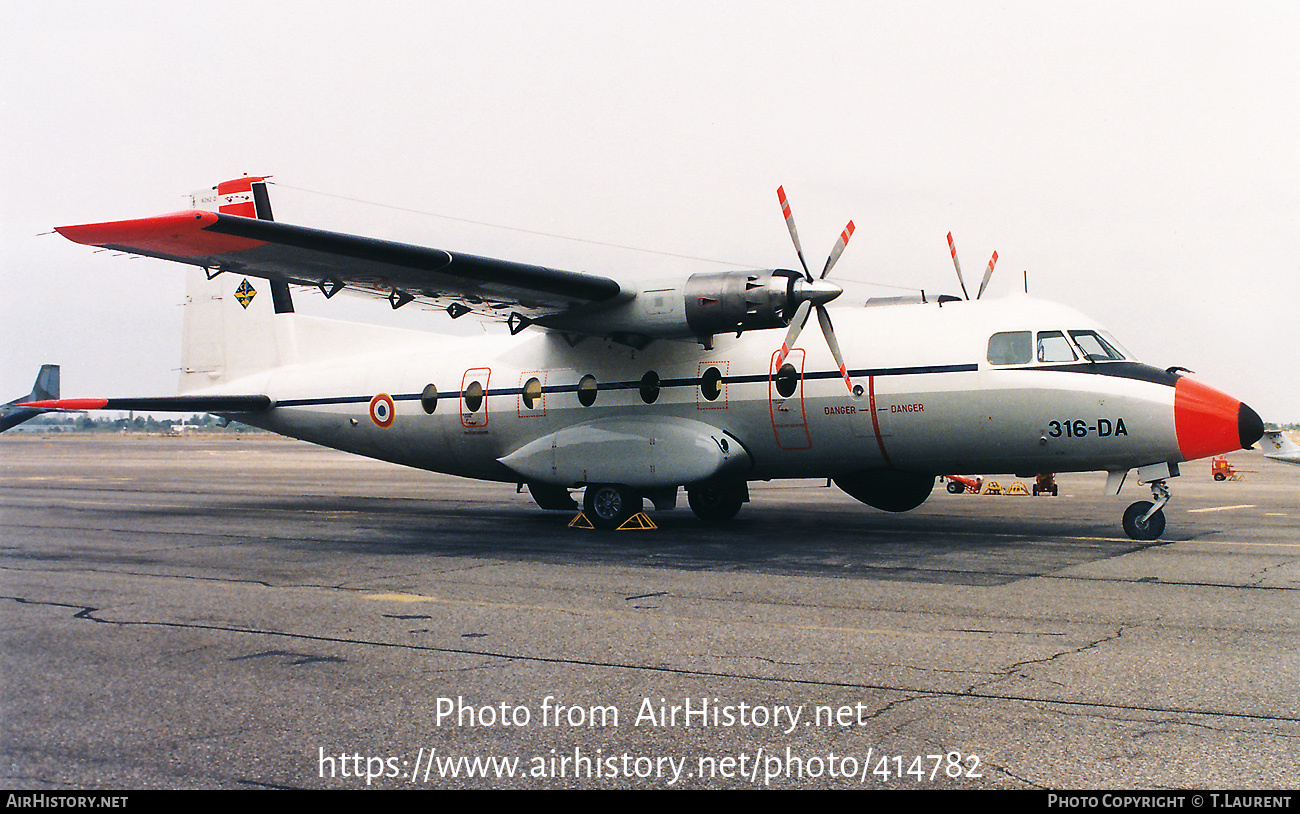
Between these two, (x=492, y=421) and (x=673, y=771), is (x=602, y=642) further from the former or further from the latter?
(x=492, y=421)

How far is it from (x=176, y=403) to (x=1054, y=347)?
60.1 ft

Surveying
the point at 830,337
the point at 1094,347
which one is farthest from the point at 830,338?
the point at 1094,347

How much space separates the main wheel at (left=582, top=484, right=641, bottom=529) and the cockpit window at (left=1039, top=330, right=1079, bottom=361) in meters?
6.93

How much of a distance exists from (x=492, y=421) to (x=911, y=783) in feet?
47.8

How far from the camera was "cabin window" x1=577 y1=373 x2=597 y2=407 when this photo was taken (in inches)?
692

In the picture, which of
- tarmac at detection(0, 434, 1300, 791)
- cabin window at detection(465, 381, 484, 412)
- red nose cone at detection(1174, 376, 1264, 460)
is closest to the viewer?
tarmac at detection(0, 434, 1300, 791)

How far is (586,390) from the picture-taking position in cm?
1764

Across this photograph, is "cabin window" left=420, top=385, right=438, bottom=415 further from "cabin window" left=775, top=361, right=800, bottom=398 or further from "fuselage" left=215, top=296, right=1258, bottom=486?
"cabin window" left=775, top=361, right=800, bottom=398

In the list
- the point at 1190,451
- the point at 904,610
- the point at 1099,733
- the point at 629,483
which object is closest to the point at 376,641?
the point at 904,610

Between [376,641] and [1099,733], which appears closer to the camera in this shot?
[1099,733]

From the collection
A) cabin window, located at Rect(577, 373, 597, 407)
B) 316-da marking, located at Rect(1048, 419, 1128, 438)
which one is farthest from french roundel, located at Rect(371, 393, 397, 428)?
316-da marking, located at Rect(1048, 419, 1128, 438)

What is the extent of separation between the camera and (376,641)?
318 inches

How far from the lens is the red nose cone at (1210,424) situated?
13633 millimetres

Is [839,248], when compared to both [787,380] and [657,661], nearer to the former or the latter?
[787,380]
